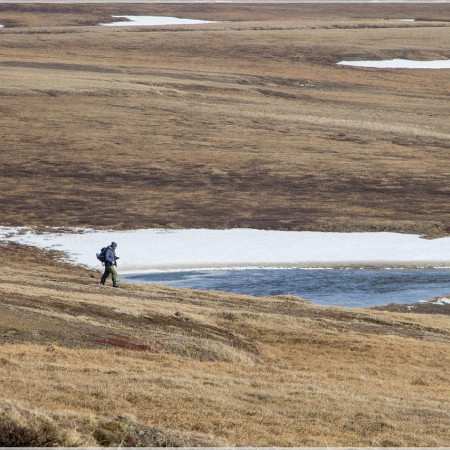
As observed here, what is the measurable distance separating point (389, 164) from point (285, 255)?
22187mm

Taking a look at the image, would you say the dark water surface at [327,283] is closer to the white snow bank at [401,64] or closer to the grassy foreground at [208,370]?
the grassy foreground at [208,370]

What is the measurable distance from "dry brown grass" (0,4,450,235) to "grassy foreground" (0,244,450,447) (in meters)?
21.0

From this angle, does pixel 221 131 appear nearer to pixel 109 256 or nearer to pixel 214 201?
pixel 214 201

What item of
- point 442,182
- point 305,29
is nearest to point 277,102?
point 442,182

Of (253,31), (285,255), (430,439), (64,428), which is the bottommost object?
(285,255)

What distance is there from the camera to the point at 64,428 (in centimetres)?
1063

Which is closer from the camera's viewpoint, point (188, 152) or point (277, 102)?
point (188, 152)

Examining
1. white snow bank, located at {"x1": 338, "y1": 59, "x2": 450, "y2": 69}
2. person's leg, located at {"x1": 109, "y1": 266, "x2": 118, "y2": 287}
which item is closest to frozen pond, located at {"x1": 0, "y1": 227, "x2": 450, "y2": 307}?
person's leg, located at {"x1": 109, "y1": 266, "x2": 118, "y2": 287}

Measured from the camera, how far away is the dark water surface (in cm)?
3694

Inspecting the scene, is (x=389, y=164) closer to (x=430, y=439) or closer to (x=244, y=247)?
(x=244, y=247)

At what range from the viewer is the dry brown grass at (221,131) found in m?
52.8

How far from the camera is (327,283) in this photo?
128 ft

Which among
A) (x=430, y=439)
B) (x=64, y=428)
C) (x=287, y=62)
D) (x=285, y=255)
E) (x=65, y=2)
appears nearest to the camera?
(x=64, y=428)

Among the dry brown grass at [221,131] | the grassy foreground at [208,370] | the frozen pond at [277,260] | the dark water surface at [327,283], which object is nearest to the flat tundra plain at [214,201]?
the grassy foreground at [208,370]
